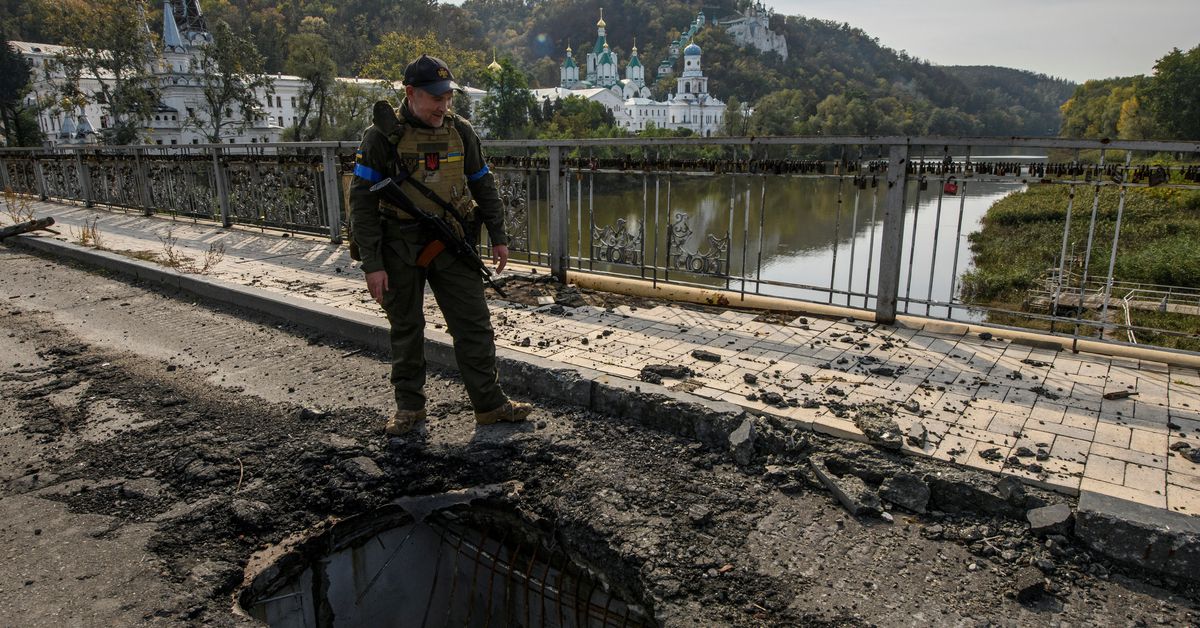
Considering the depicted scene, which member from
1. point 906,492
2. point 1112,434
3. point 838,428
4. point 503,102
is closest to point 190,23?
point 503,102

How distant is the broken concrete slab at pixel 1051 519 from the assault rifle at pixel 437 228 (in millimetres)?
2865

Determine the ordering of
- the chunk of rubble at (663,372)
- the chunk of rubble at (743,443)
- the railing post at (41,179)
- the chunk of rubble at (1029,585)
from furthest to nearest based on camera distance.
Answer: the railing post at (41,179) < the chunk of rubble at (663,372) < the chunk of rubble at (743,443) < the chunk of rubble at (1029,585)

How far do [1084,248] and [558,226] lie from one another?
1083 inches

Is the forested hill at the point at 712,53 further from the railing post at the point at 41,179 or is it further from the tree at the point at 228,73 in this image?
the railing post at the point at 41,179

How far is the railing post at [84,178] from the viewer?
15422 mm

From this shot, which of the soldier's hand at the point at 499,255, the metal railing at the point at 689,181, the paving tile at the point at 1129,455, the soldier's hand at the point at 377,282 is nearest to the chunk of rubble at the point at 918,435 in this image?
the paving tile at the point at 1129,455

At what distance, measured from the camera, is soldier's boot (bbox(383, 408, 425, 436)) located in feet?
13.1

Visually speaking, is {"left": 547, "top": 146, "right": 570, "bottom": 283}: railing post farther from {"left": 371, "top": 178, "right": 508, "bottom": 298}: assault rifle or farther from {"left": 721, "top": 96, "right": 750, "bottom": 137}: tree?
{"left": 721, "top": 96, "right": 750, "bottom": 137}: tree

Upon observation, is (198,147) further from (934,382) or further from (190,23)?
(190,23)

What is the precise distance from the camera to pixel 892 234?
5547 mm

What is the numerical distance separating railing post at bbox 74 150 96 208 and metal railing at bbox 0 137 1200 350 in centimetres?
3

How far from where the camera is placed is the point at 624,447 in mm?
3830

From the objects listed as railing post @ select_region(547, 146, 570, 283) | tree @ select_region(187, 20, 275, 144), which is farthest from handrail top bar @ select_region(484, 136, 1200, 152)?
tree @ select_region(187, 20, 275, 144)

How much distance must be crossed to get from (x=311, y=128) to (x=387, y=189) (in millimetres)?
49821
